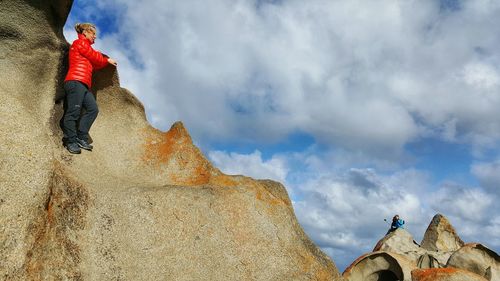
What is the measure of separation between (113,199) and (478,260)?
17.3 m

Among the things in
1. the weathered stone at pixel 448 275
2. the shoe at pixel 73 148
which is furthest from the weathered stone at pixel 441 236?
the shoe at pixel 73 148

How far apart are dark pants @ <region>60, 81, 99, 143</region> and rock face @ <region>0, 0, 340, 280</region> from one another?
293mm

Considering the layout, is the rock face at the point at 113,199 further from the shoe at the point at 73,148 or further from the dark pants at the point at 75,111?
the dark pants at the point at 75,111

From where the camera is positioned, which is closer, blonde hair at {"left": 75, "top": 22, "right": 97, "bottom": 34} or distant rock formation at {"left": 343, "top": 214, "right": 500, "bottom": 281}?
blonde hair at {"left": 75, "top": 22, "right": 97, "bottom": 34}

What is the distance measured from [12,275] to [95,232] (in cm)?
205

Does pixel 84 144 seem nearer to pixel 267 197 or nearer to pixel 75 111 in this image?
pixel 75 111

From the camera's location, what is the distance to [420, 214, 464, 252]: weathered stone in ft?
95.7

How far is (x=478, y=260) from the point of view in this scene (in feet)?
67.1

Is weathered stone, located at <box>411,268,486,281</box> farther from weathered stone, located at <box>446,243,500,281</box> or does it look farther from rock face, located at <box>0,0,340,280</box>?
rock face, located at <box>0,0,340,280</box>

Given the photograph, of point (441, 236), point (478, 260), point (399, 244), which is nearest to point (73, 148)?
point (478, 260)

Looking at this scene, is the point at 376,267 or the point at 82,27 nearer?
the point at 82,27

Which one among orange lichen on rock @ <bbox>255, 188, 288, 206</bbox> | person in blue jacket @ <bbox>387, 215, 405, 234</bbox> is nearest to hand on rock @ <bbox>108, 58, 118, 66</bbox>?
orange lichen on rock @ <bbox>255, 188, 288, 206</bbox>

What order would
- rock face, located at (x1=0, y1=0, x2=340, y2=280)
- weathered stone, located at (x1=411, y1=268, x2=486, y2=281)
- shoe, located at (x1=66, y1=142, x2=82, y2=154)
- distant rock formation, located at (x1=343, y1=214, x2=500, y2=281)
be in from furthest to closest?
distant rock formation, located at (x1=343, y1=214, x2=500, y2=281) → weathered stone, located at (x1=411, y1=268, x2=486, y2=281) → shoe, located at (x1=66, y1=142, x2=82, y2=154) → rock face, located at (x1=0, y1=0, x2=340, y2=280)

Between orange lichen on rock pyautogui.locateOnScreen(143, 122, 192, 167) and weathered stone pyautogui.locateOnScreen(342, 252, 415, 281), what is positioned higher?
orange lichen on rock pyautogui.locateOnScreen(143, 122, 192, 167)
